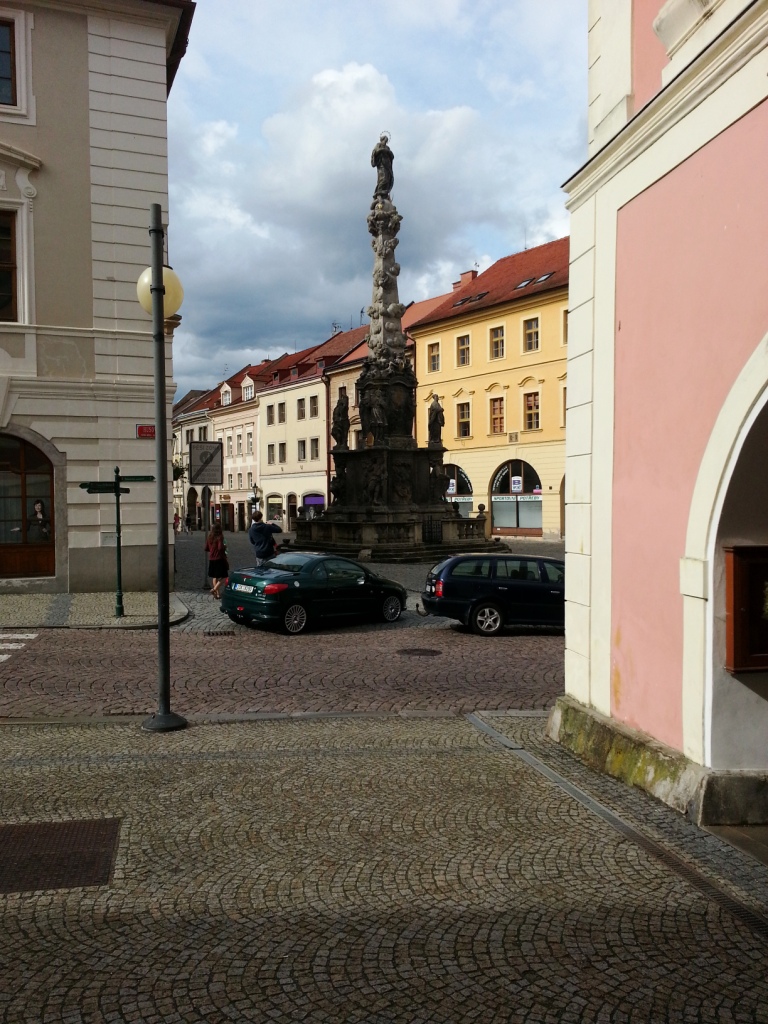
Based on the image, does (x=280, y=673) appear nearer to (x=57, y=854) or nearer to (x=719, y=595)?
(x=57, y=854)

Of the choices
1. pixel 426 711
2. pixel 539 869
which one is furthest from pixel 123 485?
pixel 539 869

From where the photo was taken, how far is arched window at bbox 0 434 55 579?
1877 cm

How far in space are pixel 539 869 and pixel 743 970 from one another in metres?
1.26

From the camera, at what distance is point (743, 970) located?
3.87m

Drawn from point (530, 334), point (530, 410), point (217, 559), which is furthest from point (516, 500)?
point (217, 559)

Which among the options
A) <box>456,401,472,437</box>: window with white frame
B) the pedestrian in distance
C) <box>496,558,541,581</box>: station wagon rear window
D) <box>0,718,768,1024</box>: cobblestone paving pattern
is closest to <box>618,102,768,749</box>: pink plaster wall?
<box>0,718,768,1024</box>: cobblestone paving pattern

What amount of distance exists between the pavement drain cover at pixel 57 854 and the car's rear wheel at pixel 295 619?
361 inches

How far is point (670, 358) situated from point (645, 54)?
2.35 meters

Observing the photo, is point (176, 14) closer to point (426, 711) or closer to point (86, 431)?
point (86, 431)

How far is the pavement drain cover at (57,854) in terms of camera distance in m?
4.75

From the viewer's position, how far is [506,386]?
47.7 m

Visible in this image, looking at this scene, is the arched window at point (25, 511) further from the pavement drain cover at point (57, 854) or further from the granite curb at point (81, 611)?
the pavement drain cover at point (57, 854)

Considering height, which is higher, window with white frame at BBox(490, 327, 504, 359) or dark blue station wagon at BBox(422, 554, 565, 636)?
window with white frame at BBox(490, 327, 504, 359)

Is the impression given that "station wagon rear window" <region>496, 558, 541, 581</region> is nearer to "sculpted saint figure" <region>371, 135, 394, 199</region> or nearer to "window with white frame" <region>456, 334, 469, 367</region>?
"sculpted saint figure" <region>371, 135, 394, 199</region>
